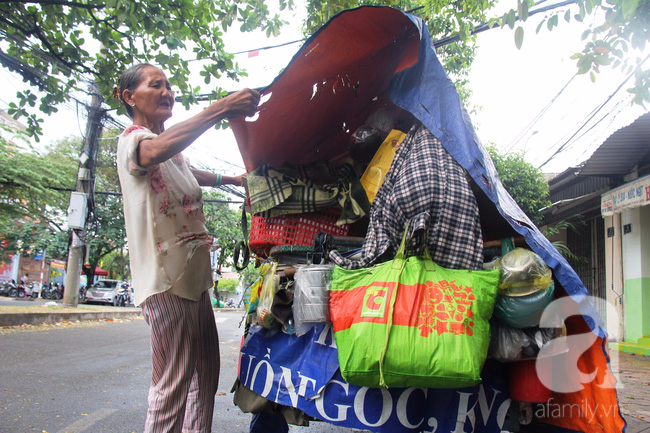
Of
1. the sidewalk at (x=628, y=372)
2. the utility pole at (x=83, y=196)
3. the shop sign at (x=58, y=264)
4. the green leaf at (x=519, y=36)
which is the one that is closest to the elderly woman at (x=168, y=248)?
the green leaf at (x=519, y=36)

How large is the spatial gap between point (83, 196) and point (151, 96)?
1158 cm

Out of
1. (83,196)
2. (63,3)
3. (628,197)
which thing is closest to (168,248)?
(63,3)

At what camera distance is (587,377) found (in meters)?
1.43

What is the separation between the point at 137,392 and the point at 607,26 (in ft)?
14.6

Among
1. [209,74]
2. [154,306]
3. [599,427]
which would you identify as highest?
[209,74]

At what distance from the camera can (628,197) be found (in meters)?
7.35

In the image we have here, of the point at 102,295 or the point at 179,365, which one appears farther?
the point at 102,295

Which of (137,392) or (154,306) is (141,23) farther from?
(154,306)

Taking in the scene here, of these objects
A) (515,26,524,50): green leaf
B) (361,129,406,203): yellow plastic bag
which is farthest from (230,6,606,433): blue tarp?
(515,26,524,50): green leaf

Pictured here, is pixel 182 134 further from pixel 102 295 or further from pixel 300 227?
pixel 102 295

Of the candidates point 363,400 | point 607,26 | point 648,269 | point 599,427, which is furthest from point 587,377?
point 648,269

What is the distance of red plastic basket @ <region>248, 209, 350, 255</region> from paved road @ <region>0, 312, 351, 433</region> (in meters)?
1.49

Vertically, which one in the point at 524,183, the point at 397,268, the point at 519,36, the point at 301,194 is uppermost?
the point at 524,183

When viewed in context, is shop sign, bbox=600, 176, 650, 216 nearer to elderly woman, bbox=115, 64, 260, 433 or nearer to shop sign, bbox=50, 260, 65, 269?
elderly woman, bbox=115, 64, 260, 433
